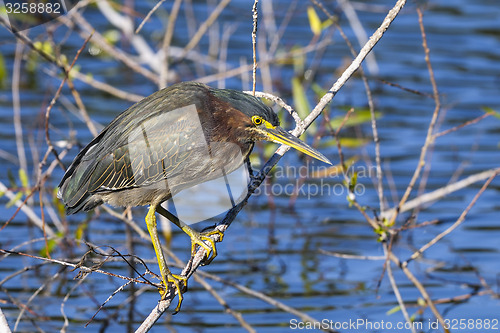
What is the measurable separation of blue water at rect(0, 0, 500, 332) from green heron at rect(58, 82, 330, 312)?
3.00 feet

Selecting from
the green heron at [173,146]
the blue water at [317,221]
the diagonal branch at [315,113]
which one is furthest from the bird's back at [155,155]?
the blue water at [317,221]

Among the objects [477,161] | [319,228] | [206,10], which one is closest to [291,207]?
[319,228]

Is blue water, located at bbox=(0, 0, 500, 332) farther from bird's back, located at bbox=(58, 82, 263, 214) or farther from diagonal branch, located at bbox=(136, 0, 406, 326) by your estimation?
diagonal branch, located at bbox=(136, 0, 406, 326)

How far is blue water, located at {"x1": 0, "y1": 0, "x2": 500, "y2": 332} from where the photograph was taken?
5953 mm

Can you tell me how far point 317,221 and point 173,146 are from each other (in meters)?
3.50

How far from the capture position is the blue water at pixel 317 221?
5.95 metres

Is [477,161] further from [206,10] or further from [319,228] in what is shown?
[206,10]

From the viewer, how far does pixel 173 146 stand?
4.13 meters

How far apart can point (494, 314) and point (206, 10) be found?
714cm

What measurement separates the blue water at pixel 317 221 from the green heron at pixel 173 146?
91cm

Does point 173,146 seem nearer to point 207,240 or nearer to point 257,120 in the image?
point 257,120

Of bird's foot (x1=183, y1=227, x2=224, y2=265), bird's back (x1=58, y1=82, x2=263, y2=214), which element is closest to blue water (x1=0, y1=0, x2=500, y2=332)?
bird's foot (x1=183, y1=227, x2=224, y2=265)

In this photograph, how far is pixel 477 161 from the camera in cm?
823

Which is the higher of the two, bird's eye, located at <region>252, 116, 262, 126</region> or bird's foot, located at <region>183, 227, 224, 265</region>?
bird's eye, located at <region>252, 116, 262, 126</region>
